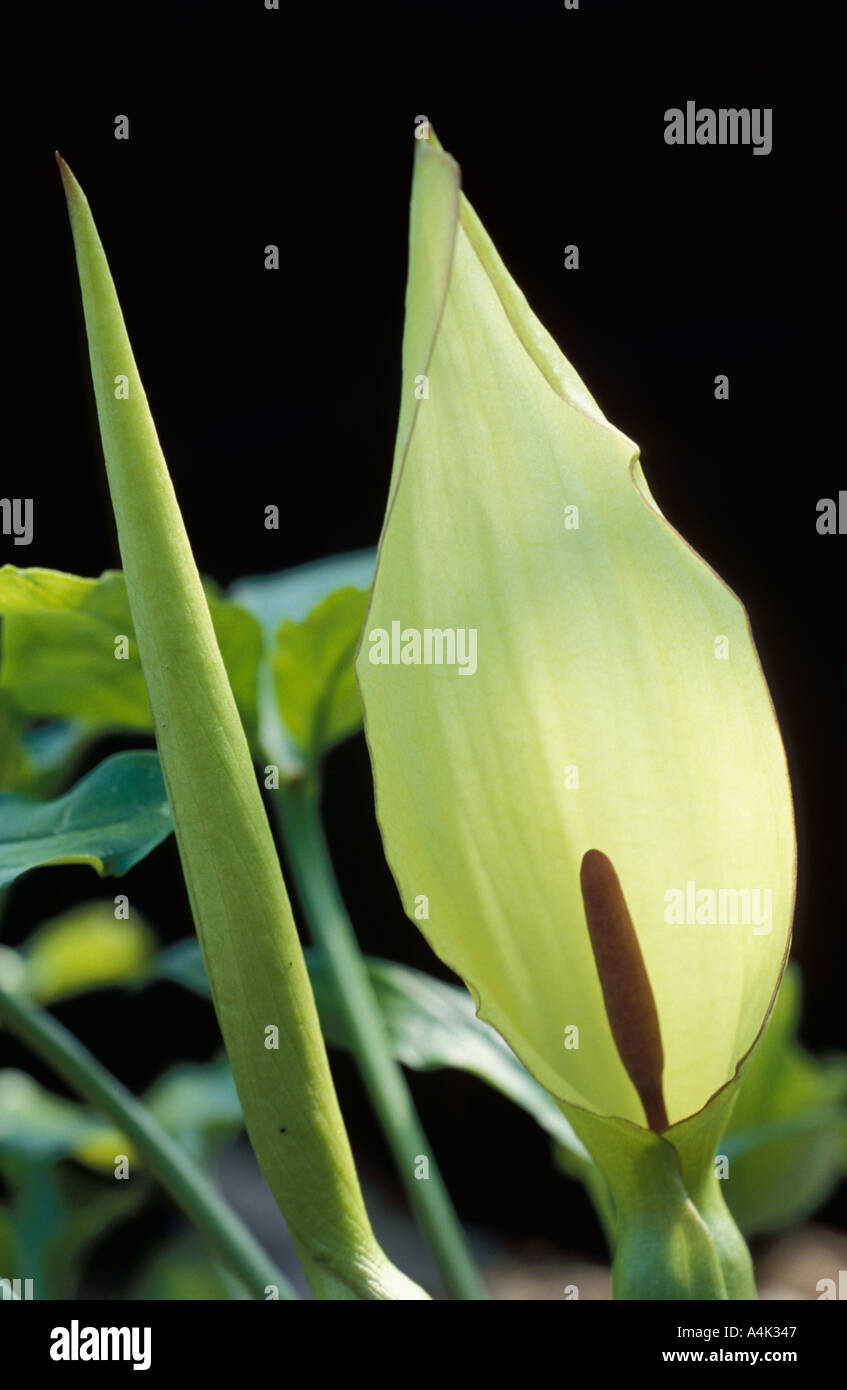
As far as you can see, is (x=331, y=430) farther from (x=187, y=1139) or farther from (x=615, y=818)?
(x=615, y=818)

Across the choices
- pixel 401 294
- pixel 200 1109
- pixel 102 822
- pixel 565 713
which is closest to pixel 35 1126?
pixel 200 1109

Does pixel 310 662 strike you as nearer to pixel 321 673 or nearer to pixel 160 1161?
pixel 321 673

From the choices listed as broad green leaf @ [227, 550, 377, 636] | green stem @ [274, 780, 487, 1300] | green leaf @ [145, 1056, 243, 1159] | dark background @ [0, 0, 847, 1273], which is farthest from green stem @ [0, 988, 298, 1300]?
dark background @ [0, 0, 847, 1273]

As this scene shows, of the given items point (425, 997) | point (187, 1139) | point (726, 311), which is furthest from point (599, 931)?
point (726, 311)

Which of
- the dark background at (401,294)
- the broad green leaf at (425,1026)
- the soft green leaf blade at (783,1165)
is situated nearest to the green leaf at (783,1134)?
the soft green leaf blade at (783,1165)

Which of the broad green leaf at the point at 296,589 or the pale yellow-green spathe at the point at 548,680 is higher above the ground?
the broad green leaf at the point at 296,589

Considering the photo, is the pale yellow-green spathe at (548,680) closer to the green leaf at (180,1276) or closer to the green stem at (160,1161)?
the green stem at (160,1161)
